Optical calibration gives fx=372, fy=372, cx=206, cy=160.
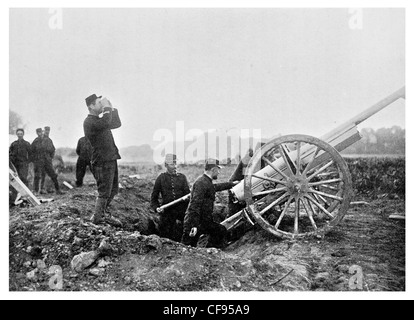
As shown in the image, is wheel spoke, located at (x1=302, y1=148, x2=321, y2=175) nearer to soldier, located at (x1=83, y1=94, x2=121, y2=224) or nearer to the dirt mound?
the dirt mound

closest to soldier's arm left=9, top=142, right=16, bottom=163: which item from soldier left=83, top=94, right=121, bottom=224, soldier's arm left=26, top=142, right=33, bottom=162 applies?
soldier's arm left=26, top=142, right=33, bottom=162

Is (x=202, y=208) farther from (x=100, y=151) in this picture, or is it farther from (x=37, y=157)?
(x=37, y=157)

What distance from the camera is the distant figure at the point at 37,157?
20.8 feet

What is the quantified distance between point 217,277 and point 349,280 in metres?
1.43

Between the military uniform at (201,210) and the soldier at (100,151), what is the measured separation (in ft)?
3.60

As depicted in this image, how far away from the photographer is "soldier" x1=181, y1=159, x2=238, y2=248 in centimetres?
475

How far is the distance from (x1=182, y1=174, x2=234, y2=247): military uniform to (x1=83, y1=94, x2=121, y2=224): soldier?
110cm

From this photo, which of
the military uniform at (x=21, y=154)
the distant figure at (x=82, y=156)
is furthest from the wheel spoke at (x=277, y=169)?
the military uniform at (x=21, y=154)

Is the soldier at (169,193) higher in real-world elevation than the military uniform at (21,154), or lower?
lower

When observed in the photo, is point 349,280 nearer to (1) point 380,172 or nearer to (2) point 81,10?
(1) point 380,172

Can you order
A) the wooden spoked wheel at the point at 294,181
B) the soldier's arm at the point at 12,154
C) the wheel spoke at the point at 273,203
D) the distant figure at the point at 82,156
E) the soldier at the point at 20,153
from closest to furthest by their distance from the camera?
1. the wooden spoked wheel at the point at 294,181
2. the wheel spoke at the point at 273,203
3. the soldier's arm at the point at 12,154
4. the soldier at the point at 20,153
5. the distant figure at the point at 82,156

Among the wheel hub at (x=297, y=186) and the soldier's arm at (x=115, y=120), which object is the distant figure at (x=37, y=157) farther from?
the wheel hub at (x=297, y=186)

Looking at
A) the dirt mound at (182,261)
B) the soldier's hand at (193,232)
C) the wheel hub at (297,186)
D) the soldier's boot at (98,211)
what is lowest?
the dirt mound at (182,261)

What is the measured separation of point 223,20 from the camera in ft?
16.0
